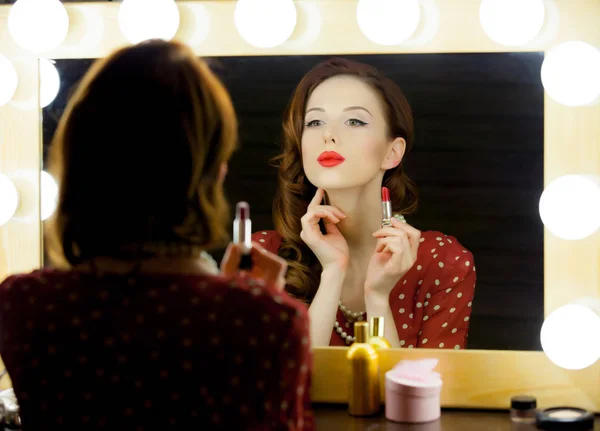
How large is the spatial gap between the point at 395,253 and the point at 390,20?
Answer: 0.42 metres

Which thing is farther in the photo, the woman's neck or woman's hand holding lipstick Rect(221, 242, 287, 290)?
the woman's neck

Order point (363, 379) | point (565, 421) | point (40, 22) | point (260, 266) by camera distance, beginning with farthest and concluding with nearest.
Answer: point (40, 22) < point (363, 379) < point (565, 421) < point (260, 266)

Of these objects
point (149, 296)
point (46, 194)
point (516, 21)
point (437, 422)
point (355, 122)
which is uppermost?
point (516, 21)

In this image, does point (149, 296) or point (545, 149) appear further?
point (545, 149)

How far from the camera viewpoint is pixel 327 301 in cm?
135

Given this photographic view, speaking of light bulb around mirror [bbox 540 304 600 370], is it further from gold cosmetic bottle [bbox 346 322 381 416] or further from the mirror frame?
gold cosmetic bottle [bbox 346 322 381 416]

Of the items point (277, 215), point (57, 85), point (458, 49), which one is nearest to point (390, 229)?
point (277, 215)

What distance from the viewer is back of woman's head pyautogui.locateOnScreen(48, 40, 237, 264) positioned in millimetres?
774

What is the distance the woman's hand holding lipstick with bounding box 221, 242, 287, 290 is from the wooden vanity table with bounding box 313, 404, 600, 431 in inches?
16.4

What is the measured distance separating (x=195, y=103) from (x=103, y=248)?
0.60ft

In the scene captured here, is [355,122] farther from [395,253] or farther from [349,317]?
[349,317]

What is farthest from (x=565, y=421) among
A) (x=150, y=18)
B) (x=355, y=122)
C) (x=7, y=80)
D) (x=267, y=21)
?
(x=7, y=80)

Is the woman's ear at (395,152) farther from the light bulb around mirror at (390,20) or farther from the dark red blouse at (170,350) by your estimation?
the dark red blouse at (170,350)

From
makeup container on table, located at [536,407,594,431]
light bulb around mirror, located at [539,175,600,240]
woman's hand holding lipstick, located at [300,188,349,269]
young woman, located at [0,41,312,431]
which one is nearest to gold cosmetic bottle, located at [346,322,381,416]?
woman's hand holding lipstick, located at [300,188,349,269]
